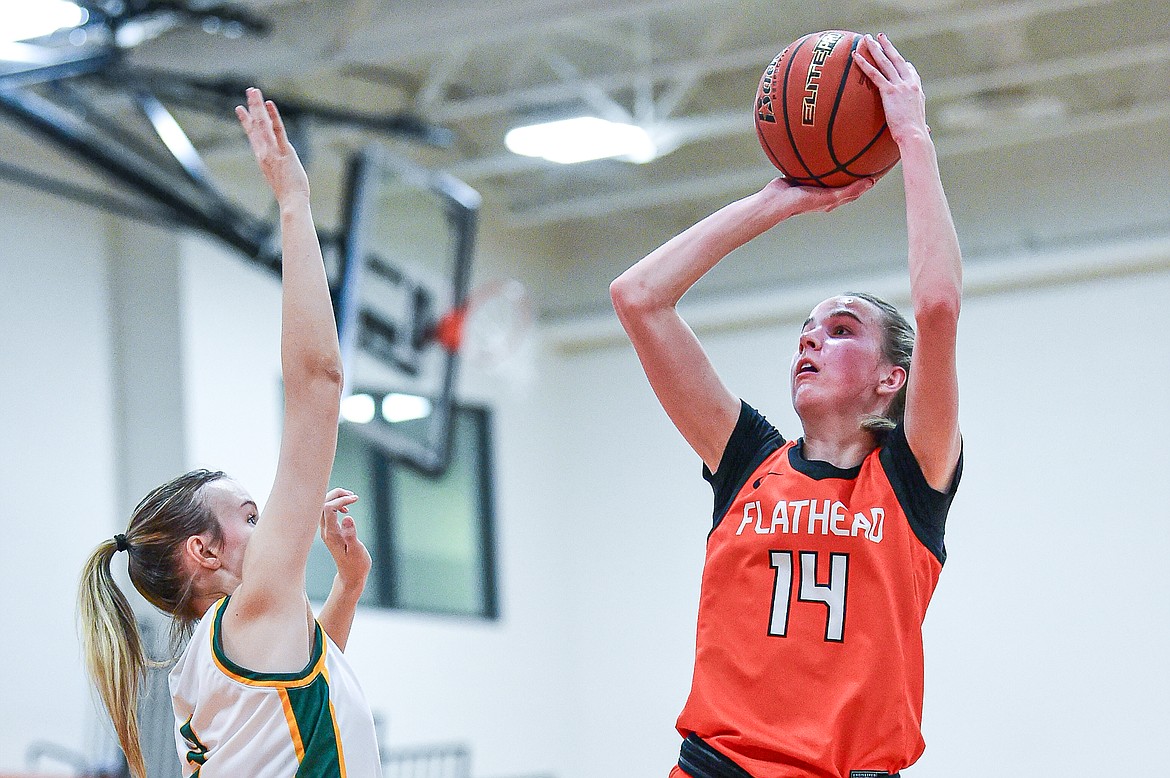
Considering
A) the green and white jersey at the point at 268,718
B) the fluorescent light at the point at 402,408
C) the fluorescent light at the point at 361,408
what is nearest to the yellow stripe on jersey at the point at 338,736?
the green and white jersey at the point at 268,718

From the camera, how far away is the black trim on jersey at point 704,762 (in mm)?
2264

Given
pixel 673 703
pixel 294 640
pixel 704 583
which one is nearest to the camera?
pixel 294 640

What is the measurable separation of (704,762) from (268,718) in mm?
656

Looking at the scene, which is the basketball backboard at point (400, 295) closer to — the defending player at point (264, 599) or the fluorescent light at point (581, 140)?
the fluorescent light at point (581, 140)

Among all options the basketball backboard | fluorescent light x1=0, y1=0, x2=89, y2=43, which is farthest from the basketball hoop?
fluorescent light x1=0, y1=0, x2=89, y2=43

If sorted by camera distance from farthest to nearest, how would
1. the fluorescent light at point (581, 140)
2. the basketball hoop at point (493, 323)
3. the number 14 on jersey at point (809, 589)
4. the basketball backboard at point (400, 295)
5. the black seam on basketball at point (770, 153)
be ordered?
the fluorescent light at point (581, 140) → the basketball hoop at point (493, 323) → the basketball backboard at point (400, 295) → the black seam on basketball at point (770, 153) → the number 14 on jersey at point (809, 589)

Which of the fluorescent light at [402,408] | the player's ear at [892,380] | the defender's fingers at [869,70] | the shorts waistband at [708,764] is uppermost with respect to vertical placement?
the fluorescent light at [402,408]

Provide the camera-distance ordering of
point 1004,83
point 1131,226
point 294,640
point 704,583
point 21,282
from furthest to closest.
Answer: point 1131,226 < point 1004,83 < point 21,282 < point 704,583 < point 294,640

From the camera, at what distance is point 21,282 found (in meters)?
8.66

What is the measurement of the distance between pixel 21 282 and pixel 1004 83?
593 centimetres

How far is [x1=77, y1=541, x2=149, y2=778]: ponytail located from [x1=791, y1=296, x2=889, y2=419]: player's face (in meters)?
1.14

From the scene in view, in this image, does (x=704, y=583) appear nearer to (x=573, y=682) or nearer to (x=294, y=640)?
(x=294, y=640)

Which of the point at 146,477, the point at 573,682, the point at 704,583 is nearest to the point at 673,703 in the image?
the point at 573,682

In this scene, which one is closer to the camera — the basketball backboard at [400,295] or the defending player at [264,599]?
the defending player at [264,599]
